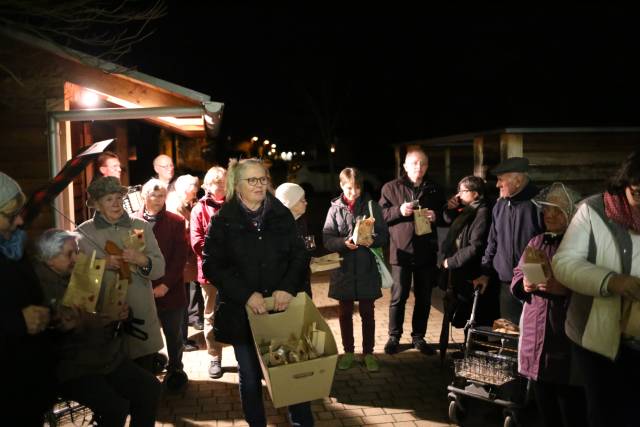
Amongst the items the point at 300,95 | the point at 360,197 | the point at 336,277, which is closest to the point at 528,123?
the point at 360,197

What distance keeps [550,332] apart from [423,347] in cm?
249

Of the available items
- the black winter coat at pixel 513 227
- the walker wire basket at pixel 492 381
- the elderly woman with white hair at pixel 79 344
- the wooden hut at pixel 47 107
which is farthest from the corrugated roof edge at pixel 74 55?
the walker wire basket at pixel 492 381

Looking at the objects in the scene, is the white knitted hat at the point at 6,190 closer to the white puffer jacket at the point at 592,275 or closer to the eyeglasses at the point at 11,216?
the eyeglasses at the point at 11,216

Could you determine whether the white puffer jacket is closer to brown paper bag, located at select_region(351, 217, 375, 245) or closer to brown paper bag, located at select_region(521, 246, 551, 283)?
brown paper bag, located at select_region(521, 246, 551, 283)

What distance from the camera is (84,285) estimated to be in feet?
10.0

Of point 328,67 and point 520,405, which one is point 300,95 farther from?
point 520,405

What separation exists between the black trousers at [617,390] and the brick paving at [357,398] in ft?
5.57

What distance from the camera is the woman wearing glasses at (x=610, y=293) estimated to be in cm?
262

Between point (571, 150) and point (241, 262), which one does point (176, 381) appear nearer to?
point (241, 262)

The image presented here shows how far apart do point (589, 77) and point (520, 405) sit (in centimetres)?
1009

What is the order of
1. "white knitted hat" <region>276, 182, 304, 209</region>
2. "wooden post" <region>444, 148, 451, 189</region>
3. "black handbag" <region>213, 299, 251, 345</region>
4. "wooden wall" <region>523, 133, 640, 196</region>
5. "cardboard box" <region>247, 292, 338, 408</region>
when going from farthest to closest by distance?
"wooden post" <region>444, 148, 451, 189</region>, "wooden wall" <region>523, 133, 640, 196</region>, "white knitted hat" <region>276, 182, 304, 209</region>, "black handbag" <region>213, 299, 251, 345</region>, "cardboard box" <region>247, 292, 338, 408</region>

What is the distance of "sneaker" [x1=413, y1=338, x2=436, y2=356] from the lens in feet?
18.9

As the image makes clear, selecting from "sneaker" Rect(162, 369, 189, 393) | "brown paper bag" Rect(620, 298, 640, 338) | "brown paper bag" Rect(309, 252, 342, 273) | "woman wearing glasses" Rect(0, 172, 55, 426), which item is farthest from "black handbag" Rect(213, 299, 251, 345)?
"brown paper bag" Rect(620, 298, 640, 338)

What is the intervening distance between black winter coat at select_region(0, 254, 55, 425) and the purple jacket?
2.97 metres
